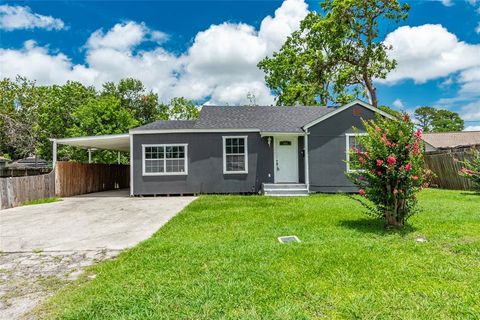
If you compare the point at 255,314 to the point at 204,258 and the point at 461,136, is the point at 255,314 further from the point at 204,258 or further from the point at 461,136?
the point at 461,136

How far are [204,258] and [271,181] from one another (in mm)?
9626

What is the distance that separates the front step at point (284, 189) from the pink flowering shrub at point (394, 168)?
6898 mm

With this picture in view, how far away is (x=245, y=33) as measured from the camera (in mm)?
20062

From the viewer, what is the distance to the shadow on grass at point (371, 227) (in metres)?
5.62

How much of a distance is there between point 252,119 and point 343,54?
1308 centimetres

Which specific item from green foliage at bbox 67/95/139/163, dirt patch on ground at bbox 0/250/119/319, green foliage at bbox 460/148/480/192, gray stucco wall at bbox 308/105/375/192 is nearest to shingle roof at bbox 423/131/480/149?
green foliage at bbox 460/148/480/192

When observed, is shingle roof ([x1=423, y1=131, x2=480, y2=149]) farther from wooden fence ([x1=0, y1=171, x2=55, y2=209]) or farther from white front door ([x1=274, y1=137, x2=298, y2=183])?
wooden fence ([x1=0, y1=171, x2=55, y2=209])

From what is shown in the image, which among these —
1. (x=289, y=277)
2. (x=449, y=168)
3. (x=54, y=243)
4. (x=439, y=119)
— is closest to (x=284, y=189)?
(x=449, y=168)

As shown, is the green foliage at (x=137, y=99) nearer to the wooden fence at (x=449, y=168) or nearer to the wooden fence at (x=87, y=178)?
the wooden fence at (x=87, y=178)

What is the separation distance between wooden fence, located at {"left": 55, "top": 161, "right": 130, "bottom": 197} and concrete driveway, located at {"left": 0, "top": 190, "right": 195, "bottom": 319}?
4081 mm

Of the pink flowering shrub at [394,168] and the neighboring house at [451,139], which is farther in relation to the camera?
the neighboring house at [451,139]

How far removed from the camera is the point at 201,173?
13.7 meters

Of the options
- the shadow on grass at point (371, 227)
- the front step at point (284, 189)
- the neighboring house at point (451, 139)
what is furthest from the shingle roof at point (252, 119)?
the neighboring house at point (451, 139)

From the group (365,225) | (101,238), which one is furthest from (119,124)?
(365,225)
